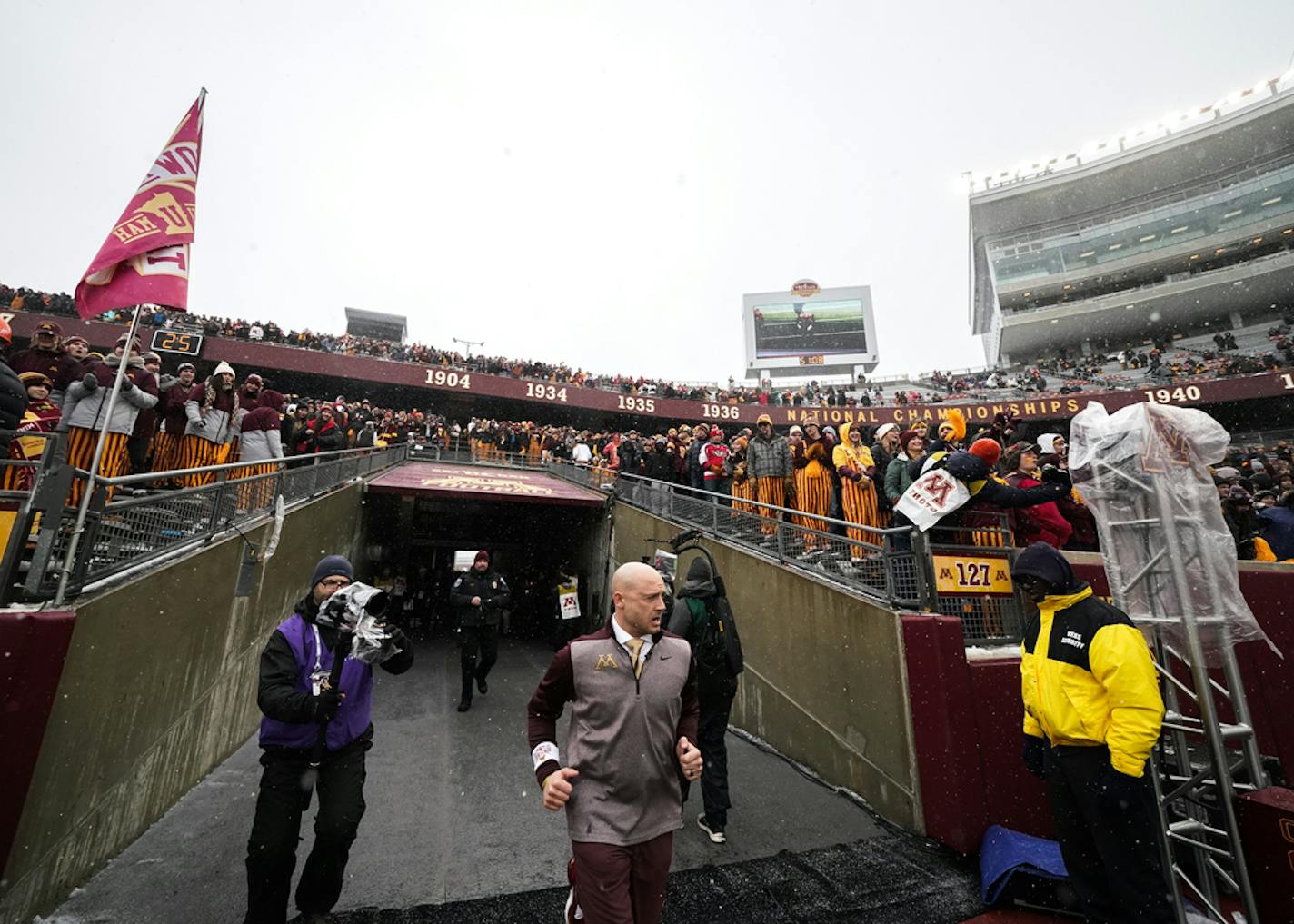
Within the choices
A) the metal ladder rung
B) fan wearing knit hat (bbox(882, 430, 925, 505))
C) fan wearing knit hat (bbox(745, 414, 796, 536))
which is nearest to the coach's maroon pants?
the metal ladder rung

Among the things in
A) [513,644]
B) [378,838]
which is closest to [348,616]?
[378,838]

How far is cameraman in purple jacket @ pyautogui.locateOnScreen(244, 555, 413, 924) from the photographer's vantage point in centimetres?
265

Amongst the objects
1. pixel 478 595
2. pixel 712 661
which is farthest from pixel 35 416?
pixel 712 661

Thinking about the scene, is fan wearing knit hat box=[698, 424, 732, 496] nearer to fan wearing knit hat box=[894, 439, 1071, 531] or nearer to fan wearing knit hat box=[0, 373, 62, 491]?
fan wearing knit hat box=[894, 439, 1071, 531]

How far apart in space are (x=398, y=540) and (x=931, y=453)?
553 inches

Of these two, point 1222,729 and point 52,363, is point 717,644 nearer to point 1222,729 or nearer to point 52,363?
point 1222,729

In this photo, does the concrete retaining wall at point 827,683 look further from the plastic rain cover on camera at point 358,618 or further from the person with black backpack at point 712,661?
the plastic rain cover on camera at point 358,618

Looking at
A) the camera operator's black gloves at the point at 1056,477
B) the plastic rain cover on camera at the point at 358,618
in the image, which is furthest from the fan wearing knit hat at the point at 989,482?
the plastic rain cover on camera at the point at 358,618

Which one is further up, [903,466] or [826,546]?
[903,466]

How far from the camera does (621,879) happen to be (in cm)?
218

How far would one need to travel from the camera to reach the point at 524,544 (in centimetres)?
1647

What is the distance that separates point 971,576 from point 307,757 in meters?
5.11

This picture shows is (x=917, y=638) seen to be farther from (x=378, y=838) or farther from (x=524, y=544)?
(x=524, y=544)

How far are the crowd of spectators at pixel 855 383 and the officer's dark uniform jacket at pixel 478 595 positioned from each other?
19814mm
